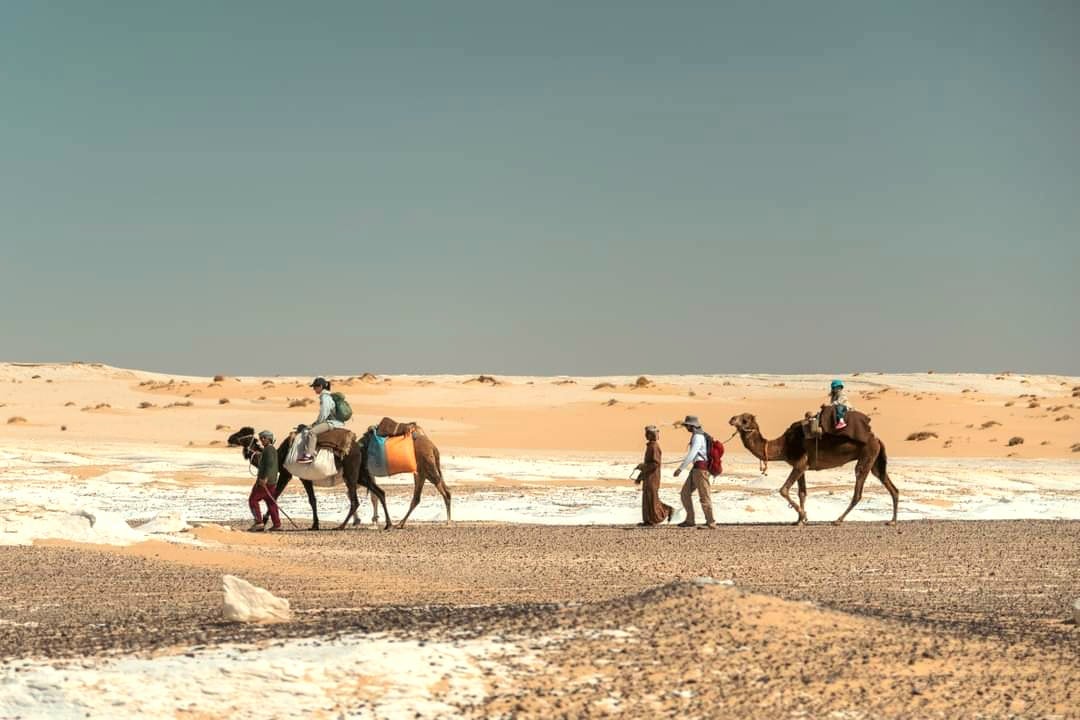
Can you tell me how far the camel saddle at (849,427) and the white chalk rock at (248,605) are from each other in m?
14.0

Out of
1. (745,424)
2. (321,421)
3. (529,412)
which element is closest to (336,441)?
(321,421)

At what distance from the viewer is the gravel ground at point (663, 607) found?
29.4 feet

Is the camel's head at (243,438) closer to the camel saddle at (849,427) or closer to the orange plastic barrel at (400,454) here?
the orange plastic barrel at (400,454)

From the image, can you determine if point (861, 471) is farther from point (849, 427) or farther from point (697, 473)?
point (697, 473)

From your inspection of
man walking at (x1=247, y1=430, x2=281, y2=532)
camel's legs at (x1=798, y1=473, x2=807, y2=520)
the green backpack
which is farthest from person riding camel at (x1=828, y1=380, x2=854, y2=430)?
man walking at (x1=247, y1=430, x2=281, y2=532)

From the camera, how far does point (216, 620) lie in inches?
447

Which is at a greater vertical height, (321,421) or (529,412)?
(529,412)

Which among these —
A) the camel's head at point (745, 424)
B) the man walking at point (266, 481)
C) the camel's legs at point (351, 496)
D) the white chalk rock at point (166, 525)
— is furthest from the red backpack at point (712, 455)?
the white chalk rock at point (166, 525)

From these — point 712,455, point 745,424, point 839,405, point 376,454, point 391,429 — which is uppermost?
point 839,405

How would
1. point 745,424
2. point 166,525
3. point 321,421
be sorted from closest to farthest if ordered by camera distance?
point 166,525
point 321,421
point 745,424

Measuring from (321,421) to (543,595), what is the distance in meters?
9.57

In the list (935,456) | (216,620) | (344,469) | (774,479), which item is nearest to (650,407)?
(935,456)

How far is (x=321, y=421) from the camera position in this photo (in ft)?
77.0

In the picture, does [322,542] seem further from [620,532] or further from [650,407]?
[650,407]
